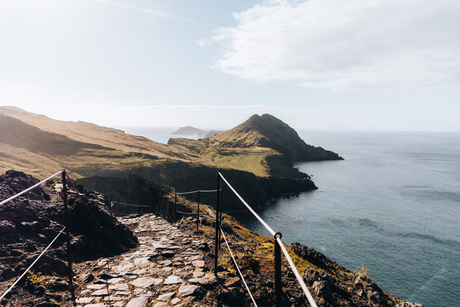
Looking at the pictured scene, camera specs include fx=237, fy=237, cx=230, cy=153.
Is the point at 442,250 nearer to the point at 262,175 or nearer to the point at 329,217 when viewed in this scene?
the point at 329,217

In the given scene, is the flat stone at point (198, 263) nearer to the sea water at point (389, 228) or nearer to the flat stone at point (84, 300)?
the flat stone at point (84, 300)

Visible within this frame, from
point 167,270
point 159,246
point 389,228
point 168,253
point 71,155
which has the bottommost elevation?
point 389,228

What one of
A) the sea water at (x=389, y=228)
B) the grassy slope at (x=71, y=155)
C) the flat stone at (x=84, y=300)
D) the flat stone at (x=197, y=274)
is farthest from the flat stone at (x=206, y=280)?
the grassy slope at (x=71, y=155)

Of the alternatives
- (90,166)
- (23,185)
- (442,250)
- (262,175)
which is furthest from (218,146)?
(23,185)

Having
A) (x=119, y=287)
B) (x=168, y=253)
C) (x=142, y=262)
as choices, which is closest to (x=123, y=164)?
(x=168, y=253)

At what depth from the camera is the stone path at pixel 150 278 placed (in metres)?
5.34

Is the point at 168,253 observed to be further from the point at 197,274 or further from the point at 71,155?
the point at 71,155

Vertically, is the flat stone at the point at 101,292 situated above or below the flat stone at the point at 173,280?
above

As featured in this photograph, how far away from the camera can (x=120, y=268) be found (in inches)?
276

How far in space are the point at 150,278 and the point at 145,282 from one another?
0.78 feet

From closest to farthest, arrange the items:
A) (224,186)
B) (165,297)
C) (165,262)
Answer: (165,297)
(165,262)
(224,186)

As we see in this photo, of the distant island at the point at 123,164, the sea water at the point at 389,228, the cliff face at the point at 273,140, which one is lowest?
the sea water at the point at 389,228

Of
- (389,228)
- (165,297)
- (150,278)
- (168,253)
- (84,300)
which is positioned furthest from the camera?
(389,228)

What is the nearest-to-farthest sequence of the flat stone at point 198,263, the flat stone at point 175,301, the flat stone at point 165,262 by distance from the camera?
the flat stone at point 175,301 < the flat stone at point 198,263 < the flat stone at point 165,262
